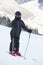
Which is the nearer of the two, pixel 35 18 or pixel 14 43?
pixel 14 43

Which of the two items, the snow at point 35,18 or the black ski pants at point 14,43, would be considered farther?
the snow at point 35,18

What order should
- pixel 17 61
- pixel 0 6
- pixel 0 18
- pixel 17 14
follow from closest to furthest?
pixel 17 61 < pixel 17 14 < pixel 0 18 < pixel 0 6

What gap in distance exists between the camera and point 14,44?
6523 millimetres

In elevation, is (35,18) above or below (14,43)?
below

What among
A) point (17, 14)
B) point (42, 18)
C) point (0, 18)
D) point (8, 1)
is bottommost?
point (42, 18)

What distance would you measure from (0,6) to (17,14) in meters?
27.5

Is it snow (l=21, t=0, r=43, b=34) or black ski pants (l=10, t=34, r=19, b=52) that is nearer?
black ski pants (l=10, t=34, r=19, b=52)

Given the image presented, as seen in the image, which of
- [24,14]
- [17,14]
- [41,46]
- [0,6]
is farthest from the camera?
[24,14]

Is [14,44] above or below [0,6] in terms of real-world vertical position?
above

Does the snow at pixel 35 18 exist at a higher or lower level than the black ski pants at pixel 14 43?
lower

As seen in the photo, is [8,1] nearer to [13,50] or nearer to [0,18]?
[0,18]

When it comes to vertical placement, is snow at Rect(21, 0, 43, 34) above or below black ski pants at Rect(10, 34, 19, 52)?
below

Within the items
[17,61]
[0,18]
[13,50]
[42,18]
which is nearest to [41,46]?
[13,50]

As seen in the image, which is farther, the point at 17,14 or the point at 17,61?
the point at 17,14
